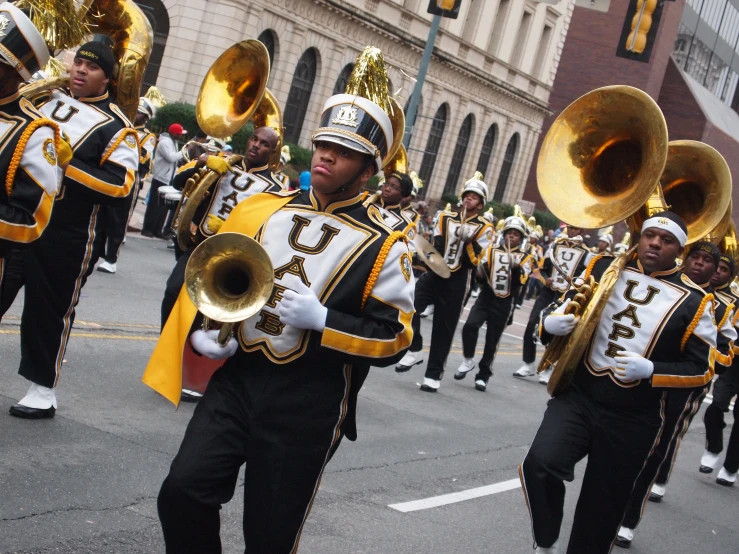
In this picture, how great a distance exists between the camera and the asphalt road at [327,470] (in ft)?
17.0

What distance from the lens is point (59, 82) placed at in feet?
20.2

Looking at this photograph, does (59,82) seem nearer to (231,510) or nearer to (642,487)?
(231,510)

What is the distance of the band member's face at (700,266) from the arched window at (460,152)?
125ft

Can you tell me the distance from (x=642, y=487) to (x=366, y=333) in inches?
143

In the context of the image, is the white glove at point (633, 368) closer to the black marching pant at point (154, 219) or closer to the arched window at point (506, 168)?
the black marching pant at point (154, 219)

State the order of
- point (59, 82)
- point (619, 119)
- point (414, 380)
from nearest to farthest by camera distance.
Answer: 1. point (619, 119)
2. point (59, 82)
3. point (414, 380)

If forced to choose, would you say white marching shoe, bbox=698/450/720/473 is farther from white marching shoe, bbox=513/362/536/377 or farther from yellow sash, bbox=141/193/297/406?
yellow sash, bbox=141/193/297/406

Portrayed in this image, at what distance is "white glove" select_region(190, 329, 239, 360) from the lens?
3760 mm

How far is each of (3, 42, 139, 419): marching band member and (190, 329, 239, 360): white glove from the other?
92.2 inches

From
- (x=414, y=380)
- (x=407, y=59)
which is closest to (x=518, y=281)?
(x=414, y=380)

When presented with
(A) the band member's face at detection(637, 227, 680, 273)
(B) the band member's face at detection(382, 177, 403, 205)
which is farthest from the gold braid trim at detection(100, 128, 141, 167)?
(B) the band member's face at detection(382, 177, 403, 205)

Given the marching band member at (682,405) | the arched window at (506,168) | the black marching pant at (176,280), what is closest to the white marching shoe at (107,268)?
the black marching pant at (176,280)

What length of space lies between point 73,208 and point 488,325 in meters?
7.15

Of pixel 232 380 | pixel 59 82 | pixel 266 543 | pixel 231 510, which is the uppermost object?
pixel 59 82
